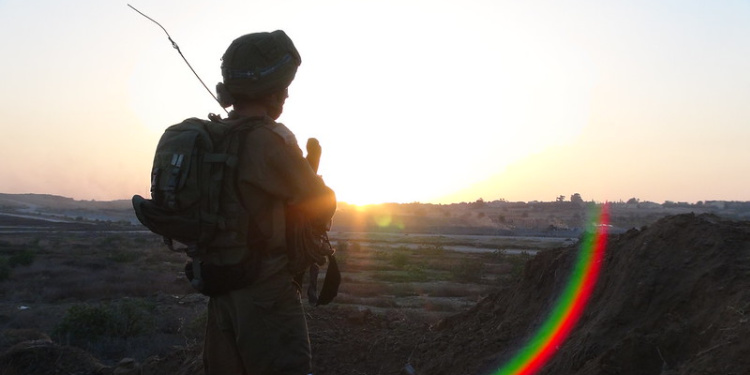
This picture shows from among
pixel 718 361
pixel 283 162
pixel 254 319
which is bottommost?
pixel 718 361

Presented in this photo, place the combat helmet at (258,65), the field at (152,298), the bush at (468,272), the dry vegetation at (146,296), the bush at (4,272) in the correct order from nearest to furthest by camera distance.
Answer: the combat helmet at (258,65) → the field at (152,298) → the dry vegetation at (146,296) → the bush at (4,272) → the bush at (468,272)

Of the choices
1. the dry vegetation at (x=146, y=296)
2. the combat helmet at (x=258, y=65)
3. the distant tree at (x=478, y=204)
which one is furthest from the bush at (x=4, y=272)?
the distant tree at (x=478, y=204)

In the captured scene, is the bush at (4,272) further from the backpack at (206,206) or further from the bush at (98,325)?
the backpack at (206,206)

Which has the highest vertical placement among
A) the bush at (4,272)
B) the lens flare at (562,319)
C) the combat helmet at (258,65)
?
the combat helmet at (258,65)

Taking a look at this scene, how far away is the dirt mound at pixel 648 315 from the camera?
4.05 m

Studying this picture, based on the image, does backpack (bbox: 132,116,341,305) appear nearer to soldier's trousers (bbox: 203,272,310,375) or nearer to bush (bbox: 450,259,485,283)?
soldier's trousers (bbox: 203,272,310,375)

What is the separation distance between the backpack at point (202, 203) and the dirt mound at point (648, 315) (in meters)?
2.50

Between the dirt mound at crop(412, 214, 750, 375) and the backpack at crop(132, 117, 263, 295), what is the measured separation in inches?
98.6

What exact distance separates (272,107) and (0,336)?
8312 millimetres

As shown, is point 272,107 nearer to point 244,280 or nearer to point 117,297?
point 244,280

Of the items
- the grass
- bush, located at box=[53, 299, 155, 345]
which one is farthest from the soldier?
bush, located at box=[53, 299, 155, 345]

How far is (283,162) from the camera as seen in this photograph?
→ 3.02m

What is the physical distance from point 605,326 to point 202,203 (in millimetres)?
3019

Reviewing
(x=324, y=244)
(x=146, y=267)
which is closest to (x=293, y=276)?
(x=324, y=244)
